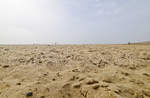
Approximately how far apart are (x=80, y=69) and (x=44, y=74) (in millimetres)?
1095

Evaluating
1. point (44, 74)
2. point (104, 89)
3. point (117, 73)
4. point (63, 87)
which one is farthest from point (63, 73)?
point (117, 73)

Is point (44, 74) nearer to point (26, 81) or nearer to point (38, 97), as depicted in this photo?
point (26, 81)

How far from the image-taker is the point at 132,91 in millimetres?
2191

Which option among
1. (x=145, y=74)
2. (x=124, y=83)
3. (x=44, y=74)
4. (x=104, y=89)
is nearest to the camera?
(x=104, y=89)

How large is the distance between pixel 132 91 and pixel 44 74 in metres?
2.18

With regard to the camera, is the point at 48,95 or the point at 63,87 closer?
the point at 48,95

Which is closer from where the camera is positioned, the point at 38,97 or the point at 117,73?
the point at 38,97

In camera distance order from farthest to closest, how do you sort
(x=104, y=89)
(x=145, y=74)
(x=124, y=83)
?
(x=145, y=74)
(x=124, y=83)
(x=104, y=89)

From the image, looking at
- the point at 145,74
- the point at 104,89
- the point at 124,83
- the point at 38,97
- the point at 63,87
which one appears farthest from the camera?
the point at 145,74

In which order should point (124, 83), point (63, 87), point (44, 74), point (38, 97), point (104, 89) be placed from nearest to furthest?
point (38, 97)
point (104, 89)
point (63, 87)
point (124, 83)
point (44, 74)

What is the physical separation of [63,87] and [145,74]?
2.49 meters

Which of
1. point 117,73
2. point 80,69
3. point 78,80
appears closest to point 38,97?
point 78,80

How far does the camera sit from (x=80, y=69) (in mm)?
3340

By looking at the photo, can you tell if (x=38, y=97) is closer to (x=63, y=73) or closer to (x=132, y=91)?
(x=63, y=73)
